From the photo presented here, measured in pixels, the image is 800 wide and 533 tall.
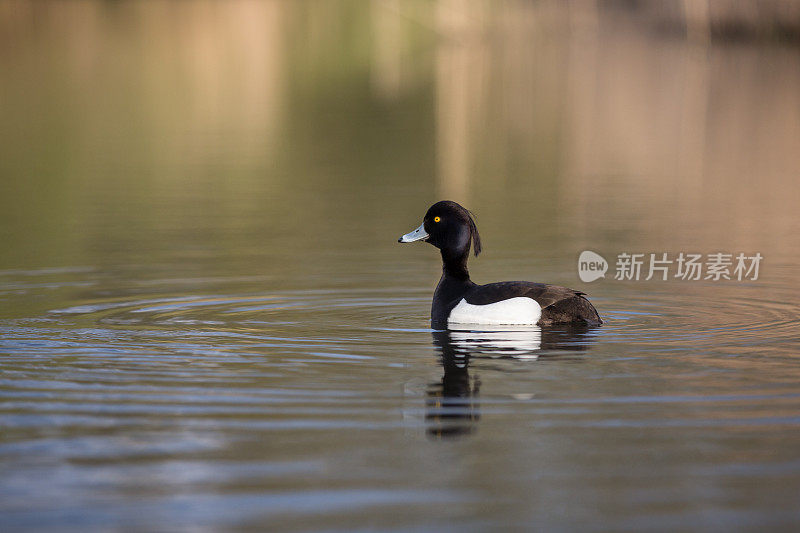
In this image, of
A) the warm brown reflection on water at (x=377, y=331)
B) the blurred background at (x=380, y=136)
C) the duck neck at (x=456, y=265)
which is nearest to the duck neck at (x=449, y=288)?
the duck neck at (x=456, y=265)

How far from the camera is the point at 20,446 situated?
6.68 metres

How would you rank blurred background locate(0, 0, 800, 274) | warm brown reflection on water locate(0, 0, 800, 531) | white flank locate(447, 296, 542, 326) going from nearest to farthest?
warm brown reflection on water locate(0, 0, 800, 531) < white flank locate(447, 296, 542, 326) < blurred background locate(0, 0, 800, 274)

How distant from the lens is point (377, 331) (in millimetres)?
10039

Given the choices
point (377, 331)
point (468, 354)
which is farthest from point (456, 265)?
point (468, 354)

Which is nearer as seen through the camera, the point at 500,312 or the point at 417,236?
the point at 500,312

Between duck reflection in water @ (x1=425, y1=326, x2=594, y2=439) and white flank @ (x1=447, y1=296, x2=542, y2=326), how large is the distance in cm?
9

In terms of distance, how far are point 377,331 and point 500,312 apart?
96cm

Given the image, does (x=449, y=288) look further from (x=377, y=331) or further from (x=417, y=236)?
(x=377, y=331)

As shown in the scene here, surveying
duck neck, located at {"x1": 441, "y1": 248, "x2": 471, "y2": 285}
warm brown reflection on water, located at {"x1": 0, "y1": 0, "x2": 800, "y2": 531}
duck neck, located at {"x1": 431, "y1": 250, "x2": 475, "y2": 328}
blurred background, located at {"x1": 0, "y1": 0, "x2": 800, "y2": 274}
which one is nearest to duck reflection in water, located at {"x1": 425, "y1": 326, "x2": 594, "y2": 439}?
warm brown reflection on water, located at {"x1": 0, "y1": 0, "x2": 800, "y2": 531}

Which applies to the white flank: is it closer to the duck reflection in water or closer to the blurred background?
the duck reflection in water

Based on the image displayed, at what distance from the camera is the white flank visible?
32.9 ft

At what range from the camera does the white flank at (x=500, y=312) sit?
10.0m

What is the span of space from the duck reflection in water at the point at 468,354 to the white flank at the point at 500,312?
0.09 meters

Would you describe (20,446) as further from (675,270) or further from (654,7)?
(654,7)
